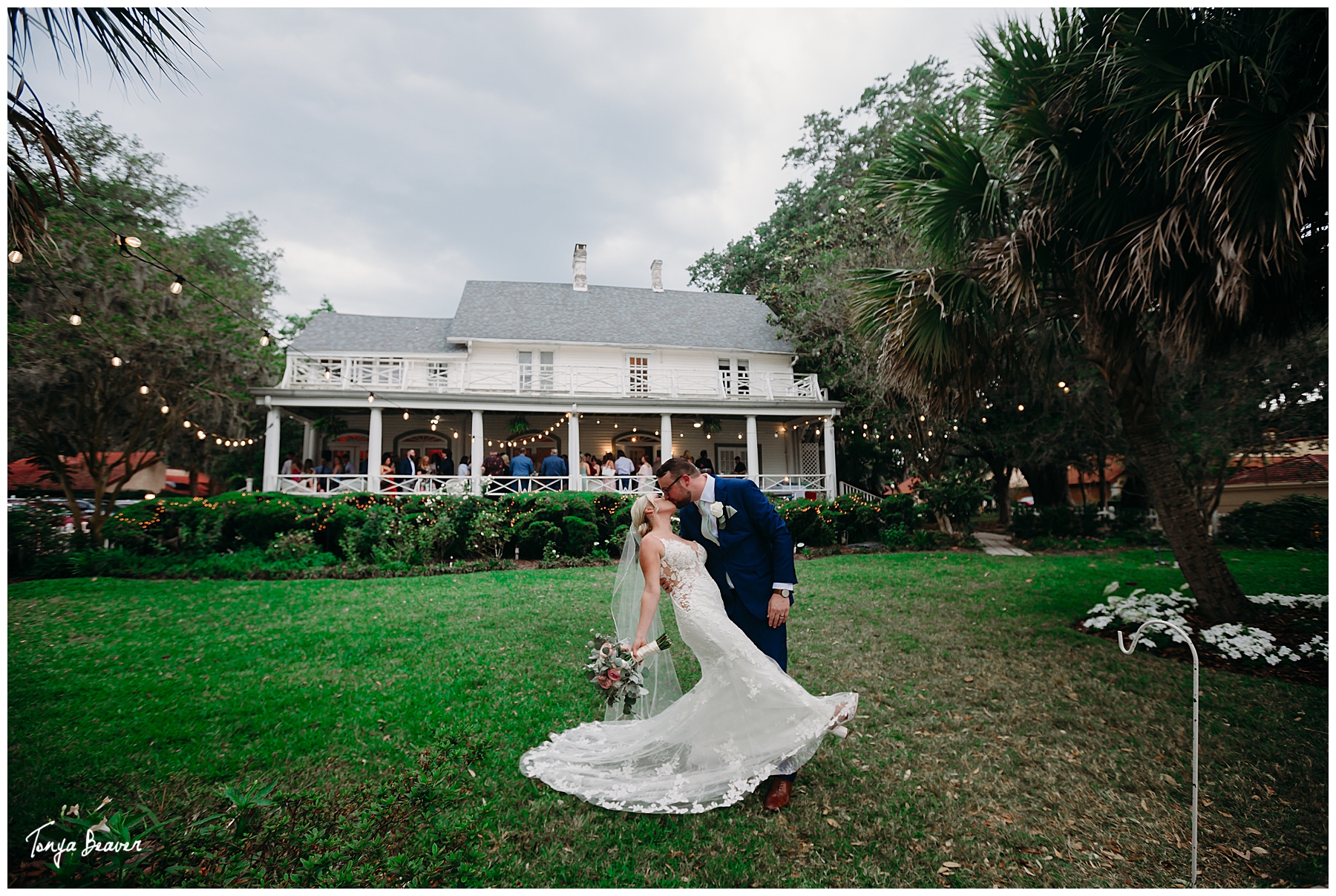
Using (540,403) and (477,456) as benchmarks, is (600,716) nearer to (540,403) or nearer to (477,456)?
(477,456)

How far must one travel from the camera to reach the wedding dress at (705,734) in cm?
307

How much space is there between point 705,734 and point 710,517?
125cm

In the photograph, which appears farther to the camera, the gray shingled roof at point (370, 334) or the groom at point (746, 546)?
the gray shingled roof at point (370, 334)

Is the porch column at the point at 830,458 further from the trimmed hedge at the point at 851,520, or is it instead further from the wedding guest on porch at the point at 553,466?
the wedding guest on porch at the point at 553,466

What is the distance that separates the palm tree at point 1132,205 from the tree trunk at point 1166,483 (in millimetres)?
17

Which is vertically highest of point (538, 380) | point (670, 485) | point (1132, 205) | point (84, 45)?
point (538, 380)

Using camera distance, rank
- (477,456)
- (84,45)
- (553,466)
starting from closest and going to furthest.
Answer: (84,45)
(553,466)
(477,456)

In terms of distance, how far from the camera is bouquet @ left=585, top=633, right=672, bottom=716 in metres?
3.14

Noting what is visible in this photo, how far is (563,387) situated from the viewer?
20.0 meters

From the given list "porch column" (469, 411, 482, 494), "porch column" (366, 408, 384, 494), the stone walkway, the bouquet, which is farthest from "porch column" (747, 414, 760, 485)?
the bouquet

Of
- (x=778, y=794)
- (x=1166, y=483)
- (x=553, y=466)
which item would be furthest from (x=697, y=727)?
(x=553, y=466)

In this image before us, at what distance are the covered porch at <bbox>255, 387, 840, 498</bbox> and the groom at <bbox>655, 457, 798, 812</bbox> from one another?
37.0ft

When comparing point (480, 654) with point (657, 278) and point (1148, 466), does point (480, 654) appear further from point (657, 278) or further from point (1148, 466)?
point (657, 278)

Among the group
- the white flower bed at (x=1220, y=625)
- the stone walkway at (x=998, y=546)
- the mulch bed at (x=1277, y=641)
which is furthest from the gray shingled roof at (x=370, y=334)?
the mulch bed at (x=1277, y=641)
